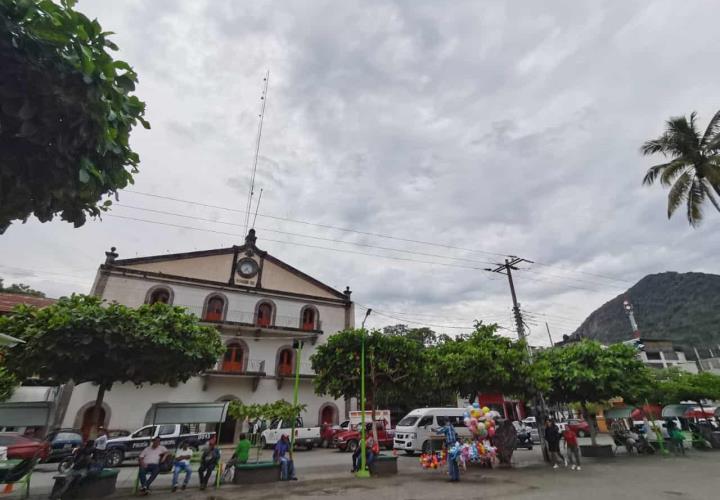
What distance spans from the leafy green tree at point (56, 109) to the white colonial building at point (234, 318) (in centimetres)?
2070

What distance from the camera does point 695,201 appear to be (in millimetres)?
16891

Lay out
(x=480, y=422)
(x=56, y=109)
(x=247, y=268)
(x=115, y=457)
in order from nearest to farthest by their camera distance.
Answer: (x=56, y=109) → (x=480, y=422) → (x=115, y=457) → (x=247, y=268)

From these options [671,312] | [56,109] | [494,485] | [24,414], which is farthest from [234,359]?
[671,312]

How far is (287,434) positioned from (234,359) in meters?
6.33

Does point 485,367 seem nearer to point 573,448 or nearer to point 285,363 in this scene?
point 573,448

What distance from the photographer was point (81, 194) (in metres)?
3.92

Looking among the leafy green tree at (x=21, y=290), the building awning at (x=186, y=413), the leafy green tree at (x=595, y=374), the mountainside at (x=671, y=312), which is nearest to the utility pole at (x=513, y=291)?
the leafy green tree at (x=595, y=374)

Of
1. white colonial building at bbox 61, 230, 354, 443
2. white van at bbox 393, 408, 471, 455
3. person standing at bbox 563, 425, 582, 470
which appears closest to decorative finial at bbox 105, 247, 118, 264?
white colonial building at bbox 61, 230, 354, 443

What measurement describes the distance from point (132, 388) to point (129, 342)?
40.9 ft

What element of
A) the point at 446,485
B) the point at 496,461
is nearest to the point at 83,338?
the point at 446,485

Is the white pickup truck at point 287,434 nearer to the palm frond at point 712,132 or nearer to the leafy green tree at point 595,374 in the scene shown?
the leafy green tree at point 595,374

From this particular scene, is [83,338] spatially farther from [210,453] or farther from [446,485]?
[446,485]

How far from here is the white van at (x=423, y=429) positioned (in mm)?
17500

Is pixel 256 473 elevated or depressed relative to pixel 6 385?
depressed
